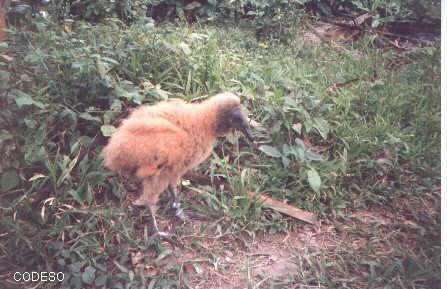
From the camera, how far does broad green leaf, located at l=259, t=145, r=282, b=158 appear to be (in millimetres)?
2275

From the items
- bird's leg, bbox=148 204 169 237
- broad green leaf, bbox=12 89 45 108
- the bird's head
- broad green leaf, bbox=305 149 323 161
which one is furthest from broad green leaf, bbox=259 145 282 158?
broad green leaf, bbox=12 89 45 108

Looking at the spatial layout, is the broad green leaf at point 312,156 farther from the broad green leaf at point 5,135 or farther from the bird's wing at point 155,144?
the broad green leaf at point 5,135

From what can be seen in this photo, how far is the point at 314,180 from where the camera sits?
7.24 feet

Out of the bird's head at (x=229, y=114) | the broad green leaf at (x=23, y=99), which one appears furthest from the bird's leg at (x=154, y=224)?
the broad green leaf at (x=23, y=99)

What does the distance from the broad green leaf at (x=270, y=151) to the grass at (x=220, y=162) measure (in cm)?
1

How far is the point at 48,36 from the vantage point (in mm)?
2346

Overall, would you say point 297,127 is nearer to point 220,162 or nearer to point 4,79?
point 220,162

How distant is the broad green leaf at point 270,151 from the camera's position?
2.28 m

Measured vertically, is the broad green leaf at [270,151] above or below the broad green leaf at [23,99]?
below

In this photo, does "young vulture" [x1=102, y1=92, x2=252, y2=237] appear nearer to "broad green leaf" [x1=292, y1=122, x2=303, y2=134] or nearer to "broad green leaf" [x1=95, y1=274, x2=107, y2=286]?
"broad green leaf" [x1=95, y1=274, x2=107, y2=286]

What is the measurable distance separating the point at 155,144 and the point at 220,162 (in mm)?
632

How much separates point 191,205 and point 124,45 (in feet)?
3.67

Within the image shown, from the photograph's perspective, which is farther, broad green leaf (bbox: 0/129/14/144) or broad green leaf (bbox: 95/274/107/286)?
broad green leaf (bbox: 0/129/14/144)

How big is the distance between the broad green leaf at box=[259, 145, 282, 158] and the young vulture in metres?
0.44
